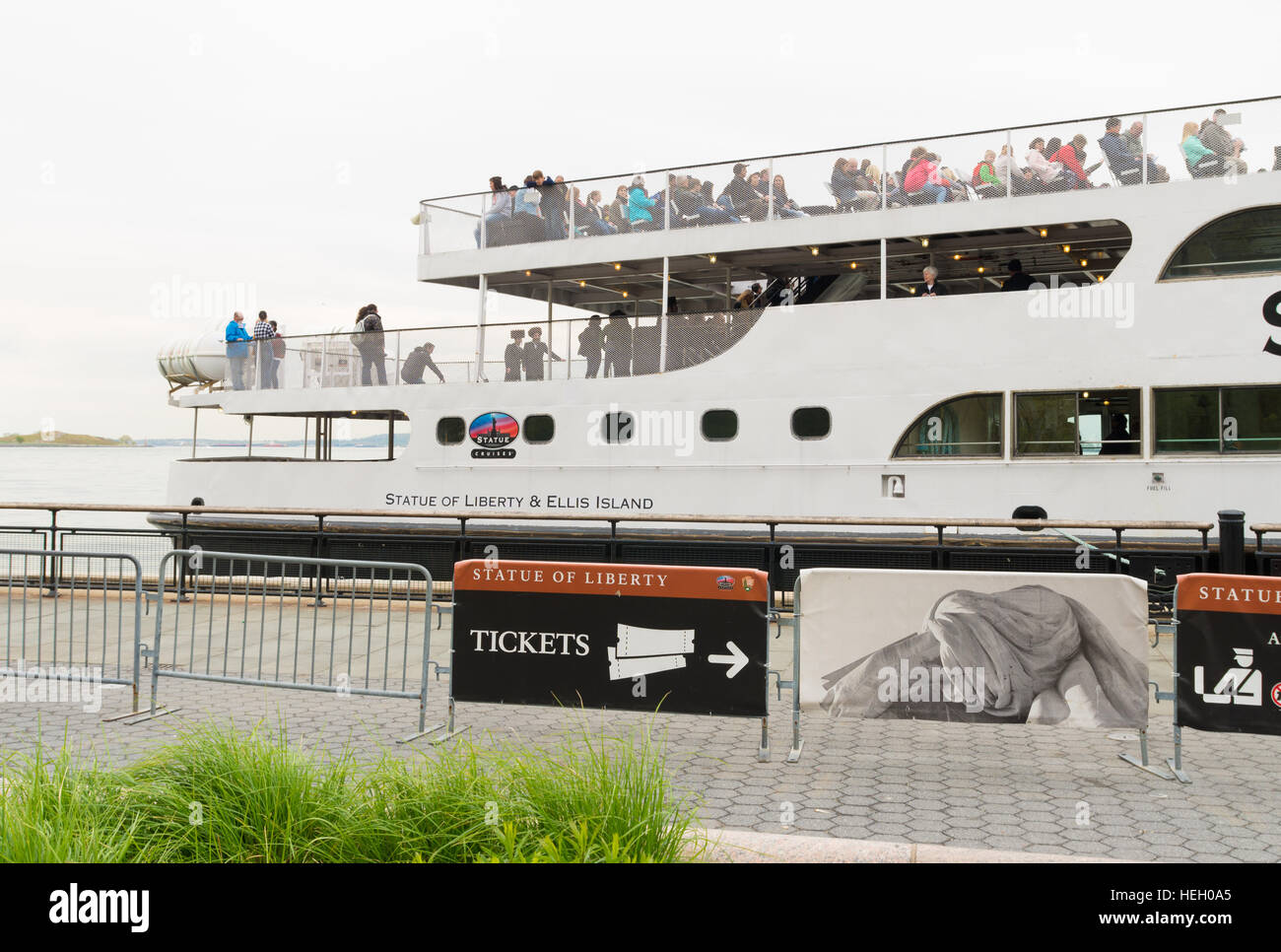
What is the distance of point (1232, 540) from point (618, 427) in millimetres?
8456

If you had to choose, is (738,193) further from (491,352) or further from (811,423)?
(491,352)

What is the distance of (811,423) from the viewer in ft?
→ 50.1

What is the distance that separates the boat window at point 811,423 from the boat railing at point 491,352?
1.50 meters

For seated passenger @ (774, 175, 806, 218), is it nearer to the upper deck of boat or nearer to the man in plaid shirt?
the upper deck of boat

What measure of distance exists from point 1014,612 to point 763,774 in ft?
5.81

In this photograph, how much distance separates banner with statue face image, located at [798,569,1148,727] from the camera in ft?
20.4

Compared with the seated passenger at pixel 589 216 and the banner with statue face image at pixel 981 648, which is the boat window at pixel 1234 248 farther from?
the banner with statue face image at pixel 981 648

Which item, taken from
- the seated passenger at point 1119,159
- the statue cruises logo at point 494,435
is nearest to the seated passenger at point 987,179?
the seated passenger at point 1119,159

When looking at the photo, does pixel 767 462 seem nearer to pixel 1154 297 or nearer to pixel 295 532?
pixel 1154 297

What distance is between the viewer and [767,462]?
603 inches

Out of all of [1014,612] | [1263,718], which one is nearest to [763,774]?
[1014,612]

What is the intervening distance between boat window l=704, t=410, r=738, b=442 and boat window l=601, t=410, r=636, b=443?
1161mm

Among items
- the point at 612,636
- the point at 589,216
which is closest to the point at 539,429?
the point at 589,216

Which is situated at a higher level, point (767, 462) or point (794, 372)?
point (794, 372)
